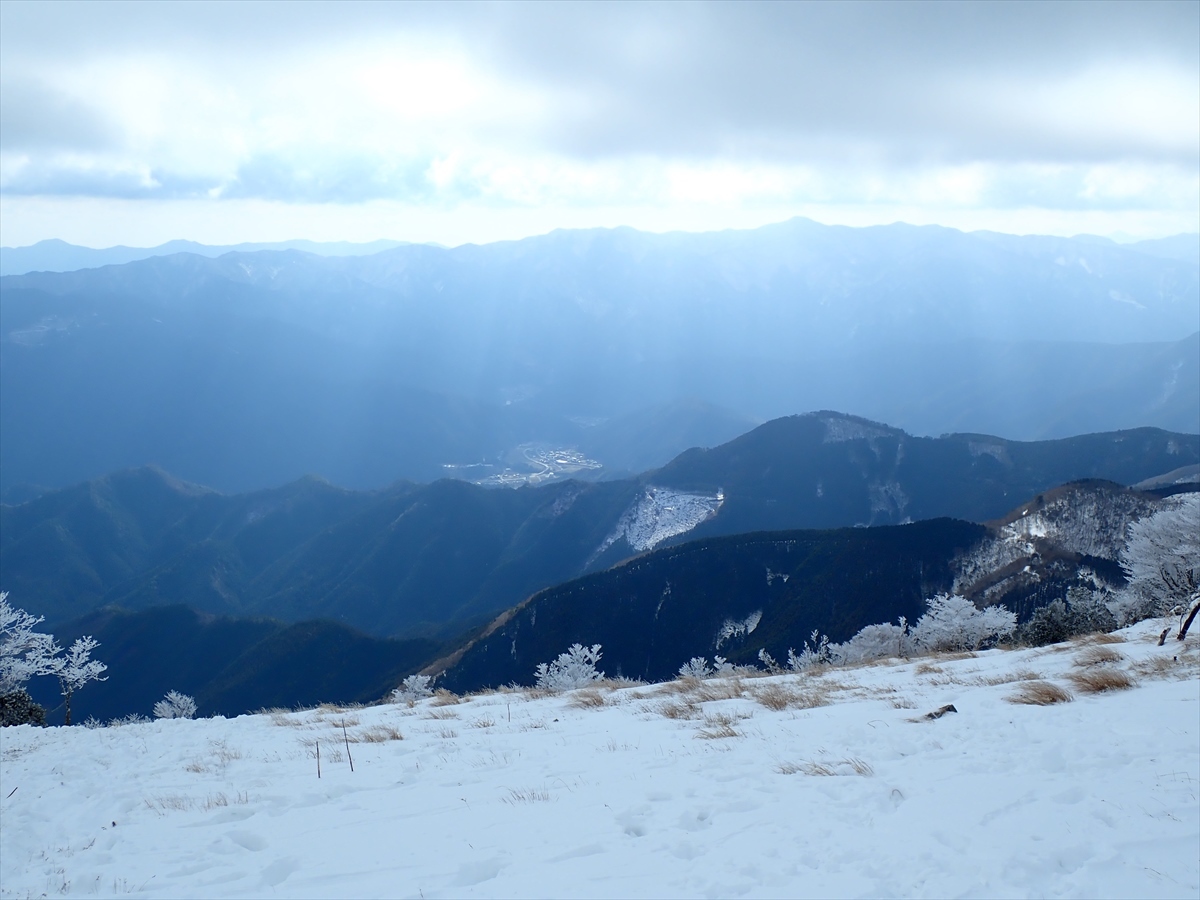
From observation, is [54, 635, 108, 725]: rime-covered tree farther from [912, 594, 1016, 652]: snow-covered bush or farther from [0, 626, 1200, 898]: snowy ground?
[912, 594, 1016, 652]: snow-covered bush

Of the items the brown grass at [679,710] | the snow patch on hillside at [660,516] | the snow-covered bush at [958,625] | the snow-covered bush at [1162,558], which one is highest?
the brown grass at [679,710]

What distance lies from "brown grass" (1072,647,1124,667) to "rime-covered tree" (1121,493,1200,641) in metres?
25.3

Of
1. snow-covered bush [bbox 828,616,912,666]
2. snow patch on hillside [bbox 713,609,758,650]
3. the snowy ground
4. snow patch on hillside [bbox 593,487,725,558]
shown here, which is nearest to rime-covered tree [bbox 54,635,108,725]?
the snowy ground

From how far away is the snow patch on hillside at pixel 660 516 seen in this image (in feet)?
523

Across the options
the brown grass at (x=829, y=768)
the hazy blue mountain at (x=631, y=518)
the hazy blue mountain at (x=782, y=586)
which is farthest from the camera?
the hazy blue mountain at (x=631, y=518)

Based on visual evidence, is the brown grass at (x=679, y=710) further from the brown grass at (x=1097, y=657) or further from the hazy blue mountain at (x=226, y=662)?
the hazy blue mountain at (x=226, y=662)

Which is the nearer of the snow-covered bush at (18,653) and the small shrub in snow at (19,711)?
the small shrub in snow at (19,711)

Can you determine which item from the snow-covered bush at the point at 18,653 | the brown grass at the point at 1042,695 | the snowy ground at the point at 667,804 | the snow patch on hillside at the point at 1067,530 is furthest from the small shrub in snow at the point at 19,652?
the snow patch on hillside at the point at 1067,530

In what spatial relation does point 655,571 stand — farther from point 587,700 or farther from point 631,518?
point 587,700

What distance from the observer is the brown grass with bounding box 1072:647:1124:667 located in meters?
13.1

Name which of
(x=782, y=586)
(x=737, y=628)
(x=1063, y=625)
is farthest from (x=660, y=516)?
(x=1063, y=625)

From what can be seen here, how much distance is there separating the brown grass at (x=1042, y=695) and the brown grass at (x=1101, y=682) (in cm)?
31

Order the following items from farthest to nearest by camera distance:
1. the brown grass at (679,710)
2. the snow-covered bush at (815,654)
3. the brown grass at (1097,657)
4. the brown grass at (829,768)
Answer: the snow-covered bush at (815,654) < the brown grass at (1097,657) < the brown grass at (679,710) < the brown grass at (829,768)

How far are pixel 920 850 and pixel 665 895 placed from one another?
2.16 m
